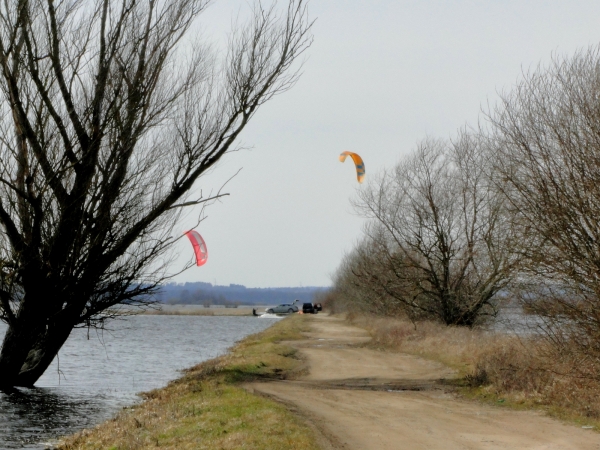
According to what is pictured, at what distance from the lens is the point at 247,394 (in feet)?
50.4

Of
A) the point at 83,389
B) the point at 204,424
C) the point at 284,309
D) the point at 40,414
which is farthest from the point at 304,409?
the point at 284,309

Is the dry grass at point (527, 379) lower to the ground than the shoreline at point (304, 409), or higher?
higher

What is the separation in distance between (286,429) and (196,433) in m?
1.32

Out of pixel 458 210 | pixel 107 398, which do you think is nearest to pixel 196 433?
pixel 107 398

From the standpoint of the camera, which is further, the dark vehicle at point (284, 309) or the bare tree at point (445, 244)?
the dark vehicle at point (284, 309)

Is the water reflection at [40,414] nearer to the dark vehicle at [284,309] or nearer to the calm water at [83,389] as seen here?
the calm water at [83,389]

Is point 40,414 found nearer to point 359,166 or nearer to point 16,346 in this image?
point 16,346

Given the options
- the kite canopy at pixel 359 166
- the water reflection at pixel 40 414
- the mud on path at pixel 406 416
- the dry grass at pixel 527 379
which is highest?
the kite canopy at pixel 359 166

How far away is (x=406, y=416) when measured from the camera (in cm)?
1301

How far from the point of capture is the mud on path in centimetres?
1065

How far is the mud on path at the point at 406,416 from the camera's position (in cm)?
1065

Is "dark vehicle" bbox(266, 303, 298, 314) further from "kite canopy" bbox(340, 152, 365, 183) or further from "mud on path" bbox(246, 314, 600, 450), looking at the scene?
"mud on path" bbox(246, 314, 600, 450)

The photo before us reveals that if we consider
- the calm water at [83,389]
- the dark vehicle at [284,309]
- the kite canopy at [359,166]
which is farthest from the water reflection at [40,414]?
the dark vehicle at [284,309]

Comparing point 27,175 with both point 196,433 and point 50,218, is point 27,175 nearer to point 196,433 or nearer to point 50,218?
point 50,218
